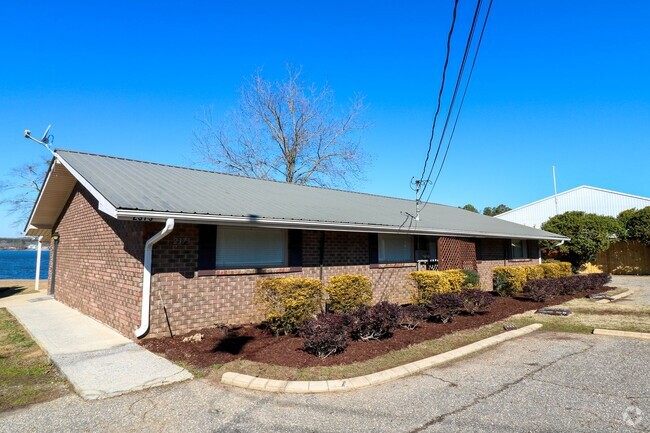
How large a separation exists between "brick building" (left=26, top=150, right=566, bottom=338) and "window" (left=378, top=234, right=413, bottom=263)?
33 mm

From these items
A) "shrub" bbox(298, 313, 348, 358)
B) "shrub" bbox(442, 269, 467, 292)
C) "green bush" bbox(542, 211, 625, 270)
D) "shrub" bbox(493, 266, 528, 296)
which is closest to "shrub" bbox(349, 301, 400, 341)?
"shrub" bbox(298, 313, 348, 358)

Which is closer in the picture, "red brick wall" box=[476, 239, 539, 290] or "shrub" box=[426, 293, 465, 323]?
"shrub" box=[426, 293, 465, 323]

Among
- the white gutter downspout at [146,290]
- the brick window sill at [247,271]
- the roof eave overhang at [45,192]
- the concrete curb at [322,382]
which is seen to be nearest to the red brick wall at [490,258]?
the brick window sill at [247,271]

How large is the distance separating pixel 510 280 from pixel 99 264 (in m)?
12.8

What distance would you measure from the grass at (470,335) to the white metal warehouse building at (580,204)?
2403 centimetres

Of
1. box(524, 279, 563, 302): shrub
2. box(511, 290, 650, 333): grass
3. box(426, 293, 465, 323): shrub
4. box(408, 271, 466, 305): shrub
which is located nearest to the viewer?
box(511, 290, 650, 333): grass

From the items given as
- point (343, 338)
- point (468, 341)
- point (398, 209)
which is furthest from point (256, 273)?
point (398, 209)

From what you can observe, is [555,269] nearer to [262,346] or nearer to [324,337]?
[324,337]

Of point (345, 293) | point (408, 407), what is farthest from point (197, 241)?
point (408, 407)

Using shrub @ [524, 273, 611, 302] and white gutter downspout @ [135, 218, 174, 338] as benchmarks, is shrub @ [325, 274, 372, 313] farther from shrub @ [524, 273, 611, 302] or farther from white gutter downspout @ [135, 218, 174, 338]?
shrub @ [524, 273, 611, 302]

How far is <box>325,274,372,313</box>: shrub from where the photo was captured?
29.6 ft

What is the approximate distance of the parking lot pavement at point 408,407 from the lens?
3938mm

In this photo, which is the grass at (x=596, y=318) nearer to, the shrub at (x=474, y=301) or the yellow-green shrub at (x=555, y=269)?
the shrub at (x=474, y=301)

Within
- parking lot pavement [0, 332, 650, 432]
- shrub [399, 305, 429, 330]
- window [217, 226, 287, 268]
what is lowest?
parking lot pavement [0, 332, 650, 432]
